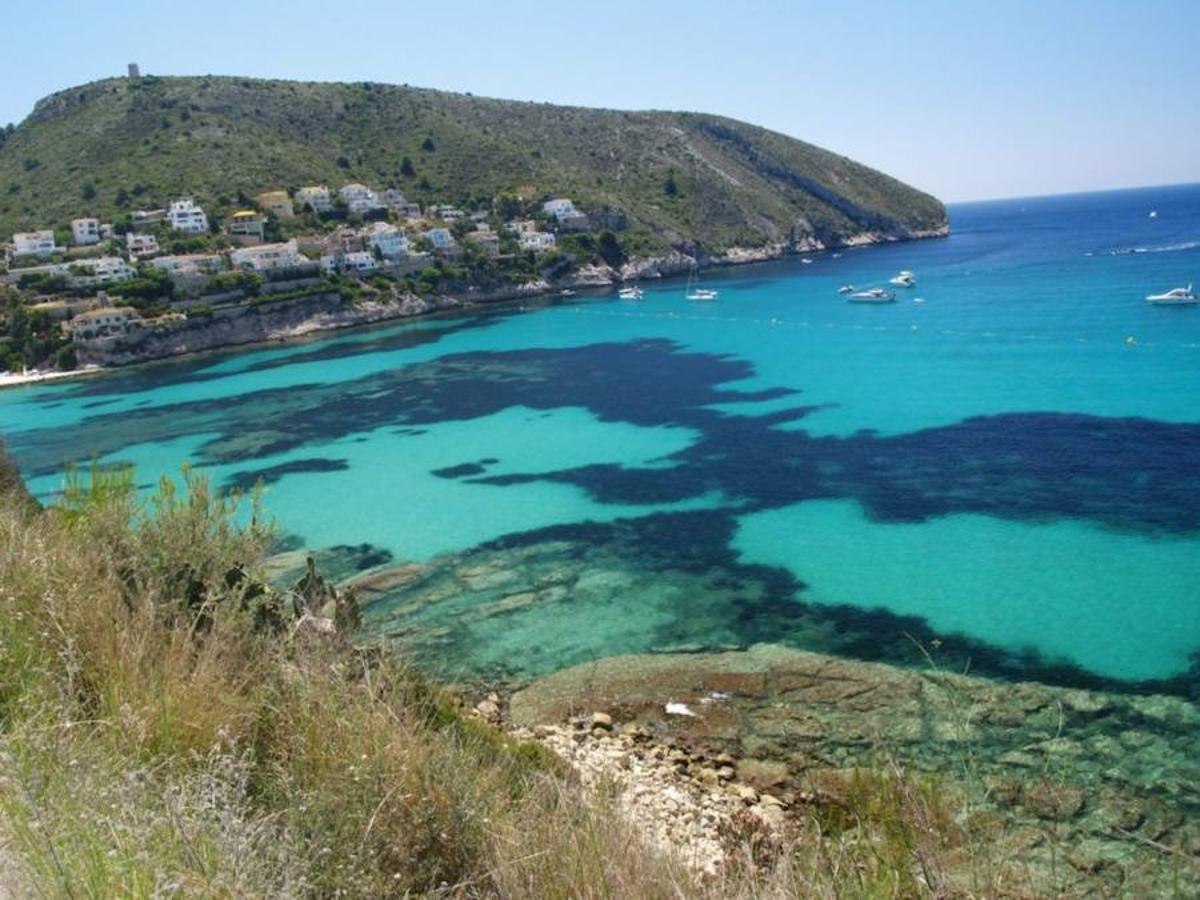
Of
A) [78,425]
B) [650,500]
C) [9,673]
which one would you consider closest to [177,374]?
[78,425]

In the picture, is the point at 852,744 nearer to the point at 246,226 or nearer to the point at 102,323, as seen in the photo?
the point at 102,323

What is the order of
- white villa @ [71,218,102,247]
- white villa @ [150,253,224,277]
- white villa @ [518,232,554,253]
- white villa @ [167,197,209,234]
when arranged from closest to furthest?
white villa @ [150,253,224,277] < white villa @ [71,218,102,247] < white villa @ [167,197,209,234] < white villa @ [518,232,554,253]

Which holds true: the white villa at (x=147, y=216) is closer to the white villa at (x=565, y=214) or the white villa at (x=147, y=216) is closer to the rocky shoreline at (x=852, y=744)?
the white villa at (x=565, y=214)

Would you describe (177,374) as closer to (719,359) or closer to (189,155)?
(719,359)

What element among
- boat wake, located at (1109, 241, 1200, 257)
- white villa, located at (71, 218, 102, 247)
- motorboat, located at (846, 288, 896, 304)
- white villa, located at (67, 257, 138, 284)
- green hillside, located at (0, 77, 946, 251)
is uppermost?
green hillside, located at (0, 77, 946, 251)

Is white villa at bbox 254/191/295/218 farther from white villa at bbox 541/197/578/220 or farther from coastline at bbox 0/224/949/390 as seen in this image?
white villa at bbox 541/197/578/220

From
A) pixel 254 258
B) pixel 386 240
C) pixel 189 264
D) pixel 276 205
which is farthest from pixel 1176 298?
pixel 276 205

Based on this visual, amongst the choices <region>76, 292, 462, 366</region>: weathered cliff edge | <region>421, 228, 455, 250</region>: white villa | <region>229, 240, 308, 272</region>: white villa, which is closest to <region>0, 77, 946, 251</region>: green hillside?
<region>229, 240, 308, 272</region>: white villa
